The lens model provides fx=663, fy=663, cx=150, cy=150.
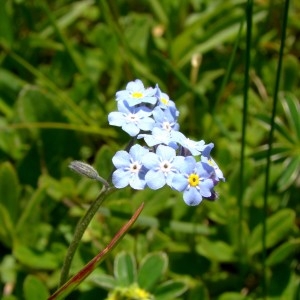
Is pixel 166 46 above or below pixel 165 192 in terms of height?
above

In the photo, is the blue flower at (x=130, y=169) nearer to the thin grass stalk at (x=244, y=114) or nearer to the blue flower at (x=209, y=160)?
the blue flower at (x=209, y=160)

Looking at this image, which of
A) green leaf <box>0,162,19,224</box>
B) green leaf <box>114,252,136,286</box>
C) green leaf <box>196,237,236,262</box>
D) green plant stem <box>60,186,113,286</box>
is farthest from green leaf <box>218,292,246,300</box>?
green leaf <box>0,162,19,224</box>

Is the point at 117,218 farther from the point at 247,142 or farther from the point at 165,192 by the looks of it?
the point at 247,142

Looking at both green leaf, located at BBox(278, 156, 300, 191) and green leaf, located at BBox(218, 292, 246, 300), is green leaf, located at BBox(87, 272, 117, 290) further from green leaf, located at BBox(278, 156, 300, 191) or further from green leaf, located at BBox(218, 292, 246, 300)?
green leaf, located at BBox(278, 156, 300, 191)

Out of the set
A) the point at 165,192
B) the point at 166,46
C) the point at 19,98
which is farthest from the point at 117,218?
the point at 166,46

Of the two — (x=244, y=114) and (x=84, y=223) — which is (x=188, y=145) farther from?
(x=244, y=114)

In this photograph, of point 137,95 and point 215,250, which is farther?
point 215,250

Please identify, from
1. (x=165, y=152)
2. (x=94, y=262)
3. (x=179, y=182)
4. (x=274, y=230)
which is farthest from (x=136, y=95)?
(x=274, y=230)
